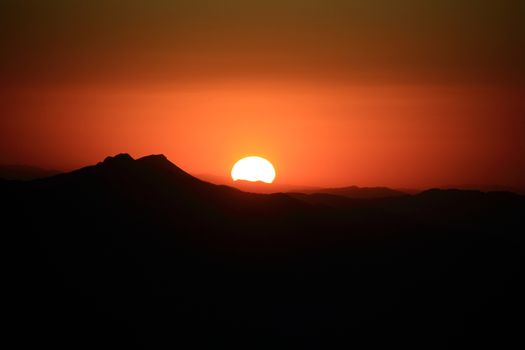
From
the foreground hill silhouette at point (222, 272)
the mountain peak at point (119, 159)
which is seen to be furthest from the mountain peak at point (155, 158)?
the mountain peak at point (119, 159)

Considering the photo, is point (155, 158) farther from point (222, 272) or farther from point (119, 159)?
point (222, 272)

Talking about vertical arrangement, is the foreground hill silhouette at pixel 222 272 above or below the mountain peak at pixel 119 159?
below

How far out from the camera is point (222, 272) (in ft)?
191

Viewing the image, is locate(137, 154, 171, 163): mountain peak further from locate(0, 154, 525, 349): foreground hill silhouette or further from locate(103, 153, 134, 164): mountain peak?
locate(103, 153, 134, 164): mountain peak

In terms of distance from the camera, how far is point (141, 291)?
5338 centimetres

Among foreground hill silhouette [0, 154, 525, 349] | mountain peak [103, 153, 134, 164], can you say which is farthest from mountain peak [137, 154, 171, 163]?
mountain peak [103, 153, 134, 164]

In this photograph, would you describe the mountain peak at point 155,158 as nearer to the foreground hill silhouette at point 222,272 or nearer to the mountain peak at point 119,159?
the foreground hill silhouette at point 222,272

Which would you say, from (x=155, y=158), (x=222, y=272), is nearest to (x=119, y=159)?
(x=155, y=158)

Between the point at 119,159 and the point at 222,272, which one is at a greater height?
the point at 119,159

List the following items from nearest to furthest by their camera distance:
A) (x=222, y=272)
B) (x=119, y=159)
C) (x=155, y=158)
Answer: (x=222, y=272) → (x=119, y=159) → (x=155, y=158)

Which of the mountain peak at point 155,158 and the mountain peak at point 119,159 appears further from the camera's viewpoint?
the mountain peak at point 155,158

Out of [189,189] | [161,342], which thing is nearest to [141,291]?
[161,342]

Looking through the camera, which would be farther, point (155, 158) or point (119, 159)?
point (155, 158)

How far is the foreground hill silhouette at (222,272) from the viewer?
50062mm
